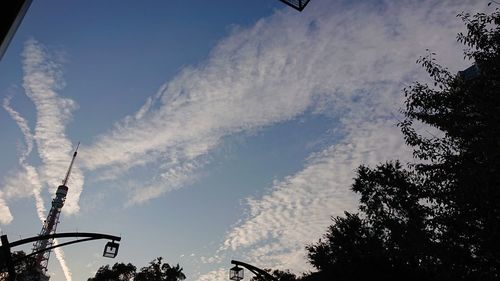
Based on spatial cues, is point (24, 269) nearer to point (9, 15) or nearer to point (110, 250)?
point (110, 250)

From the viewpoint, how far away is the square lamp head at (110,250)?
14.8 m

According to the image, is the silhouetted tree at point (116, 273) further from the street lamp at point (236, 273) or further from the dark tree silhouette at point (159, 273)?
the street lamp at point (236, 273)

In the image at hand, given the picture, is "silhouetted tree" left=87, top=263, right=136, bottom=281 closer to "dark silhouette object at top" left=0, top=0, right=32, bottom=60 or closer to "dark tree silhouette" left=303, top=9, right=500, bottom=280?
"dark tree silhouette" left=303, top=9, right=500, bottom=280

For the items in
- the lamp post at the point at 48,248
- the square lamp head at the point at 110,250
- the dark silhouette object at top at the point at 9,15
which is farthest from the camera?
the square lamp head at the point at 110,250

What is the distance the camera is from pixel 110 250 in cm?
1485

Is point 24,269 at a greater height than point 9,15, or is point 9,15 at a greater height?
point 24,269

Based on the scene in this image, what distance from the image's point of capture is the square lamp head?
1478 centimetres

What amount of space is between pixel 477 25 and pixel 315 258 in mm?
21095

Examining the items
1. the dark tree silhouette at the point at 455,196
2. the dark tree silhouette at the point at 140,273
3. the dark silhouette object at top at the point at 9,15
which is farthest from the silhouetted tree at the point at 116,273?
the dark silhouette object at top at the point at 9,15

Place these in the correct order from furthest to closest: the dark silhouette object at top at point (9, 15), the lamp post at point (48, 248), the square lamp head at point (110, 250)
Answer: the square lamp head at point (110, 250), the lamp post at point (48, 248), the dark silhouette object at top at point (9, 15)

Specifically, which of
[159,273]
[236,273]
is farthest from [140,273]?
[236,273]

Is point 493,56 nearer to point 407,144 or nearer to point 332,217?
point 407,144

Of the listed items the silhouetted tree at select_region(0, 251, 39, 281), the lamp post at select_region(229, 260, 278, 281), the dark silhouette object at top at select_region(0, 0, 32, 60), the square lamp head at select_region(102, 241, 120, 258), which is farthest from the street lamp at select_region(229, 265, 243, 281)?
the silhouetted tree at select_region(0, 251, 39, 281)

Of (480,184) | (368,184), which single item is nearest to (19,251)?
(368,184)
